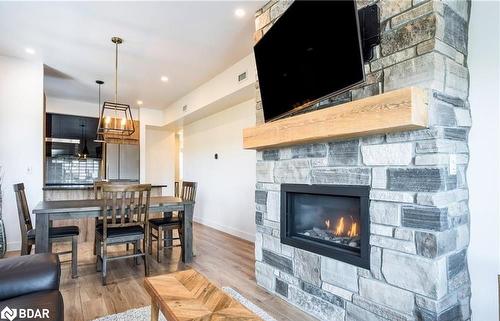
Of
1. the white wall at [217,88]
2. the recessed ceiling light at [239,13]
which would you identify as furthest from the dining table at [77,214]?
the recessed ceiling light at [239,13]

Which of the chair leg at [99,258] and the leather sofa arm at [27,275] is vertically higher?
the leather sofa arm at [27,275]

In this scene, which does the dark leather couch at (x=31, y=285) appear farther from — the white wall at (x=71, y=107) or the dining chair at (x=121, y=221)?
the white wall at (x=71, y=107)

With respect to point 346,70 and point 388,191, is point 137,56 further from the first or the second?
point 388,191

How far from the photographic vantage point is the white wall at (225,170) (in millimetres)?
4922

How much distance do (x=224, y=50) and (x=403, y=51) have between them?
2613 mm

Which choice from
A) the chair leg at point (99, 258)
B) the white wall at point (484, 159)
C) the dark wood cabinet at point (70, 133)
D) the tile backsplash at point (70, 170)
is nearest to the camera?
the white wall at point (484, 159)

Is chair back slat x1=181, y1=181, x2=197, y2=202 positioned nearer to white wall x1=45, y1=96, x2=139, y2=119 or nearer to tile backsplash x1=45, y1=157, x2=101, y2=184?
tile backsplash x1=45, y1=157, x2=101, y2=184

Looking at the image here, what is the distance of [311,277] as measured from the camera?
7.73 ft

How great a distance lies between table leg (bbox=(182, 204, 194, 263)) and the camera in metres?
3.66

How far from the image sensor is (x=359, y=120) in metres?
1.82

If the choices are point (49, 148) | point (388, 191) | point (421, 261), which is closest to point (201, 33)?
point (388, 191)

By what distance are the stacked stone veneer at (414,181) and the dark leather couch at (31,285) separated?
5.70 feet

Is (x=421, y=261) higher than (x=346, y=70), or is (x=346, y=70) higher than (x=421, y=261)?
(x=346, y=70)

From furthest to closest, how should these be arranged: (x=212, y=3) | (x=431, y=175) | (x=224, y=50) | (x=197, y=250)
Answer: (x=197, y=250) < (x=224, y=50) < (x=212, y=3) < (x=431, y=175)
